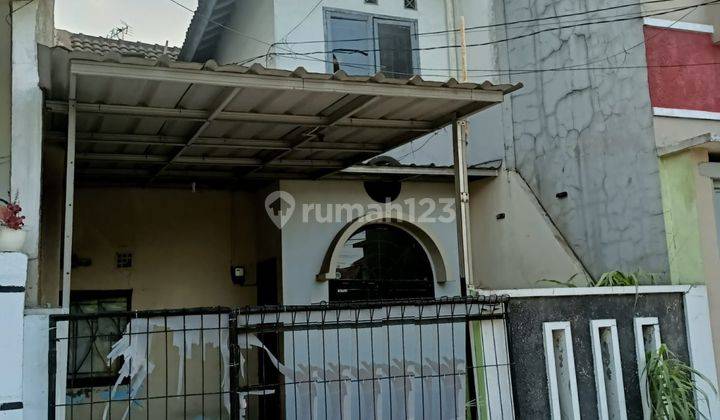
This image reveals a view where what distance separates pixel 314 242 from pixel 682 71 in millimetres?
4977

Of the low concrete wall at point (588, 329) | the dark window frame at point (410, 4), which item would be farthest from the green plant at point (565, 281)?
the dark window frame at point (410, 4)

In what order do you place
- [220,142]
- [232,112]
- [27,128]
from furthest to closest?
[220,142] → [232,112] → [27,128]

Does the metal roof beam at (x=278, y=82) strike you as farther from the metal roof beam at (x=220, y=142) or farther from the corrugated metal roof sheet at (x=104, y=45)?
the corrugated metal roof sheet at (x=104, y=45)

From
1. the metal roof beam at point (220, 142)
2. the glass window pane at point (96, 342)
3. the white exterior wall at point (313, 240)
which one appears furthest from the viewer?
the white exterior wall at point (313, 240)

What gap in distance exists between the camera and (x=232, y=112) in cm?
628

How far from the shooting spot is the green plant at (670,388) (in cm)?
634

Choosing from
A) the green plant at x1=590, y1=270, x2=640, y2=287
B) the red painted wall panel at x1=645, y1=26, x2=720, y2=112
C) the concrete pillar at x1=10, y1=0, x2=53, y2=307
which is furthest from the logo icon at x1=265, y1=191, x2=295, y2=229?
the red painted wall panel at x1=645, y1=26, x2=720, y2=112

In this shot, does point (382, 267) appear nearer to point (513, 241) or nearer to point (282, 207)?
point (282, 207)

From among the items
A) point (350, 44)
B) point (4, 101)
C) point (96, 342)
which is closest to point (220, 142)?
point (4, 101)

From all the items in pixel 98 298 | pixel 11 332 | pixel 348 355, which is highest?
pixel 98 298

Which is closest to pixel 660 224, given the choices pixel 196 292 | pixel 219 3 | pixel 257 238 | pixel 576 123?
pixel 576 123

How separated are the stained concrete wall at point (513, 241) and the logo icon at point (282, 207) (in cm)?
287

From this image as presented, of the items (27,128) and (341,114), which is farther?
(341,114)

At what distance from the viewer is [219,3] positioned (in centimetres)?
1152
